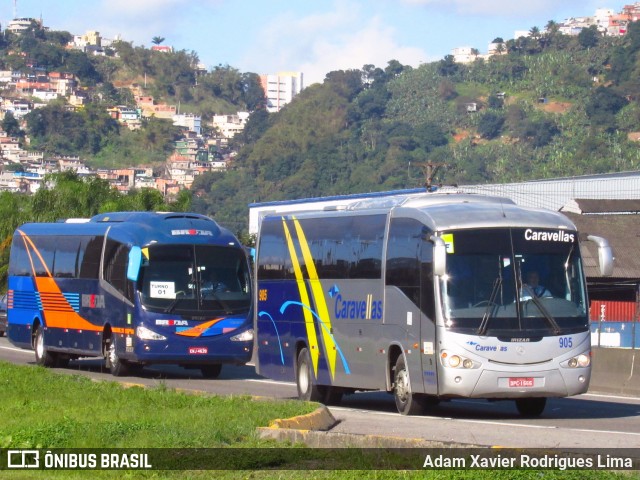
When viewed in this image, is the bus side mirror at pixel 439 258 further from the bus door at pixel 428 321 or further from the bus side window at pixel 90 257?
the bus side window at pixel 90 257

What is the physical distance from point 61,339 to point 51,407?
42.6 feet

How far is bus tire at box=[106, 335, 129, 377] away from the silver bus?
815 centimetres

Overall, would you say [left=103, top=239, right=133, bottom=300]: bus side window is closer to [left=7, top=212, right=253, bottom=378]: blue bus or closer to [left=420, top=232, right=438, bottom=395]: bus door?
[left=7, top=212, right=253, bottom=378]: blue bus

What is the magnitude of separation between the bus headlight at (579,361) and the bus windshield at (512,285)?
0.36m

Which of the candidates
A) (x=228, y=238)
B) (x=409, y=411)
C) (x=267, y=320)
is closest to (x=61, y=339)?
(x=228, y=238)

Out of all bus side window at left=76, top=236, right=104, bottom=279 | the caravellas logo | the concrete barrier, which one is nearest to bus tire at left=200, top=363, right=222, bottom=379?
bus side window at left=76, top=236, right=104, bottom=279

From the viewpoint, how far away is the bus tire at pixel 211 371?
28984 mm

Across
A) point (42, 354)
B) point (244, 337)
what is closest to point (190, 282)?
point (244, 337)

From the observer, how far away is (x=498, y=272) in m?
17.8

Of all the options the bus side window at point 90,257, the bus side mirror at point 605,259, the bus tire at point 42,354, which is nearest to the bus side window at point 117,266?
the bus side window at point 90,257

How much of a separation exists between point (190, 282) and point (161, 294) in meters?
0.64

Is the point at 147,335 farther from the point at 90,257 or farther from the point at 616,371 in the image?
the point at 616,371

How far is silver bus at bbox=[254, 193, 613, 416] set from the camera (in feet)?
57.6

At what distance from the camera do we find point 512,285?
17781mm
